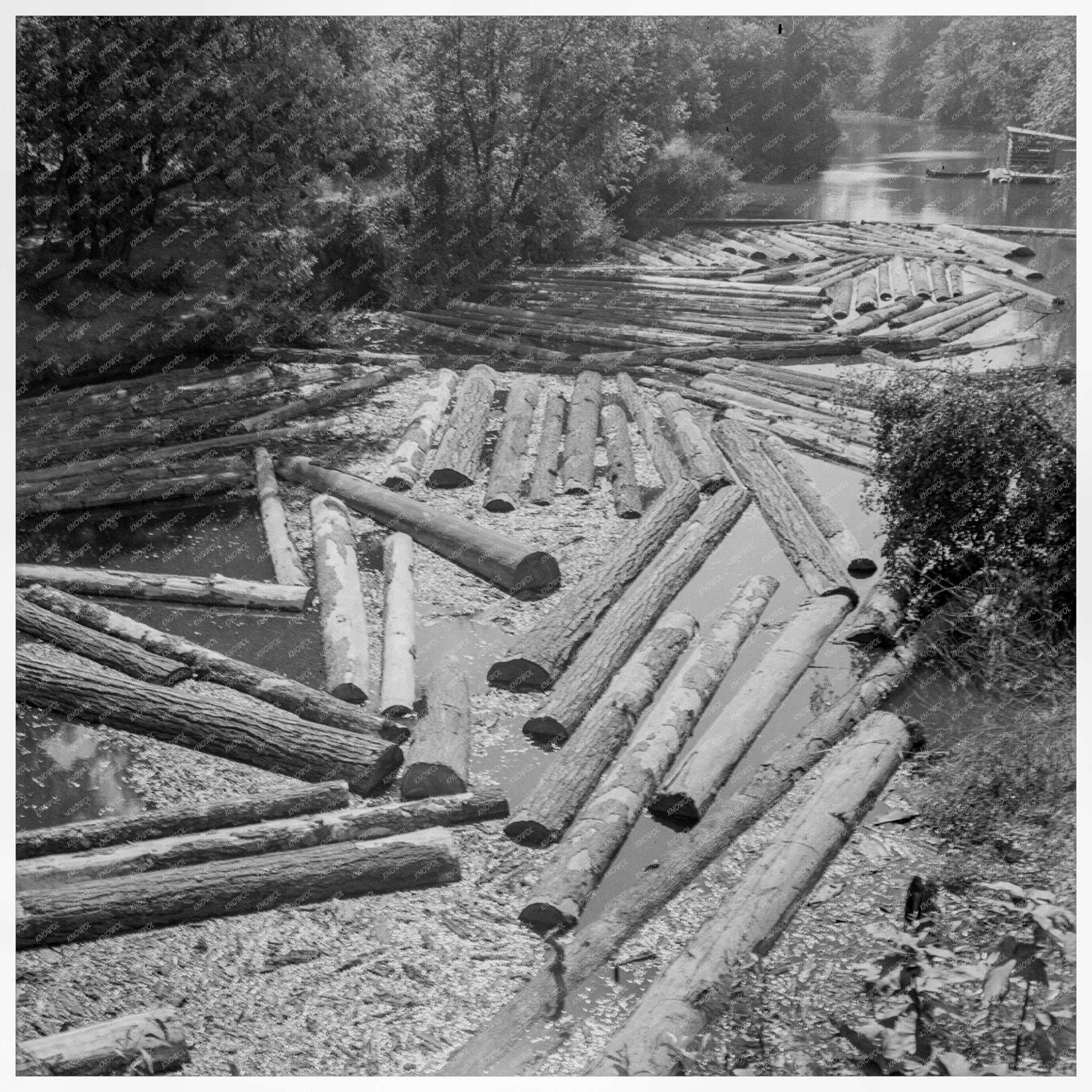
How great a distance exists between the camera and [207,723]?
864 centimetres

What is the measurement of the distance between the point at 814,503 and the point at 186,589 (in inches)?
259

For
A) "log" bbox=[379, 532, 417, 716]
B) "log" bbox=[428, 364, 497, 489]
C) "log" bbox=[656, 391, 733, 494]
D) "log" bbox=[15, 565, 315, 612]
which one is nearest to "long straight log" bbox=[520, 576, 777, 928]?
"log" bbox=[379, 532, 417, 716]

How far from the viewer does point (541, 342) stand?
19859mm

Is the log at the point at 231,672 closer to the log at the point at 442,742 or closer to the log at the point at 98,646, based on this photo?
the log at the point at 98,646

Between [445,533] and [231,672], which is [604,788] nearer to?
[231,672]

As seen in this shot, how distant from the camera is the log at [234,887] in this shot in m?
6.79

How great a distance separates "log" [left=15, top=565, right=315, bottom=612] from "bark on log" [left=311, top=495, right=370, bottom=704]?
0.35m

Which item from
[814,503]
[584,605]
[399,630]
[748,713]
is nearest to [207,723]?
[399,630]

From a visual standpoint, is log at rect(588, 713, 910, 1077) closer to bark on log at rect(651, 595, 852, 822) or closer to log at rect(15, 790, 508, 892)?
bark on log at rect(651, 595, 852, 822)

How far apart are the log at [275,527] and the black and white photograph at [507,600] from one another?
76 millimetres

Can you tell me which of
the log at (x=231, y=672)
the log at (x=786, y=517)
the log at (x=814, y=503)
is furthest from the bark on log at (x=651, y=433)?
the log at (x=231, y=672)

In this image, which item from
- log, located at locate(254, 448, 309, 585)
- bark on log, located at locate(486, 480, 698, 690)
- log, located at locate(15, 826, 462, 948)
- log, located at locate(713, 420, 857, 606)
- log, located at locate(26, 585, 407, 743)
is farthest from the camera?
log, located at locate(254, 448, 309, 585)

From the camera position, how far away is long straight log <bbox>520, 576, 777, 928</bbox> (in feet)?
23.1

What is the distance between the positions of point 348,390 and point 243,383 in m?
1.48
